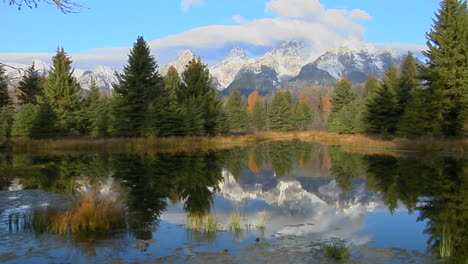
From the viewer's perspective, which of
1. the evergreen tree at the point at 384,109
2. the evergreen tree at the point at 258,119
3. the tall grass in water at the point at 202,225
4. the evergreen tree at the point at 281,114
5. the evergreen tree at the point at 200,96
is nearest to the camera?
the tall grass in water at the point at 202,225

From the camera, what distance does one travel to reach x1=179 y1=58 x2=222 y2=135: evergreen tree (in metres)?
44.4

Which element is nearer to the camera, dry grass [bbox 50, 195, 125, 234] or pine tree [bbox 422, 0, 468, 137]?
dry grass [bbox 50, 195, 125, 234]

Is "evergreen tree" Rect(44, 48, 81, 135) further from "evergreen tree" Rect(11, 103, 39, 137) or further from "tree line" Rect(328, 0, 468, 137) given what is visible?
"tree line" Rect(328, 0, 468, 137)

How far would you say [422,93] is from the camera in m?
36.2

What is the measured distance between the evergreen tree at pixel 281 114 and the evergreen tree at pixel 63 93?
52.8 metres

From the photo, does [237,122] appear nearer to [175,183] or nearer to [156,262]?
[175,183]

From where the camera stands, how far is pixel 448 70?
115 ft

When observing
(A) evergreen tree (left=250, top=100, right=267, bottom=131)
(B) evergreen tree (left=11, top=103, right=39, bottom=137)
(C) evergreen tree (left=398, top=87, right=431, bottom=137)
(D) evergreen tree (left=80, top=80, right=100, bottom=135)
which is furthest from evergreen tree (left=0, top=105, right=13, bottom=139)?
(A) evergreen tree (left=250, top=100, right=267, bottom=131)

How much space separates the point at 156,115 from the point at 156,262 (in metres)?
33.8

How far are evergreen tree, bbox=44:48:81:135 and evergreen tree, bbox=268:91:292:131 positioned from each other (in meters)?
52.8

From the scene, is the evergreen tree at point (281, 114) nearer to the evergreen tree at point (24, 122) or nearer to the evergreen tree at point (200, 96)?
the evergreen tree at point (200, 96)

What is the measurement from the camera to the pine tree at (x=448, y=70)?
33688 millimetres

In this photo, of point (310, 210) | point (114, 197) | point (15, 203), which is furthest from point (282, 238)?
point (15, 203)

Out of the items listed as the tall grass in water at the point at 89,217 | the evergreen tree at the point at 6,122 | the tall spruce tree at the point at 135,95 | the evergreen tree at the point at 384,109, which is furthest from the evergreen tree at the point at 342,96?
the tall grass in water at the point at 89,217
